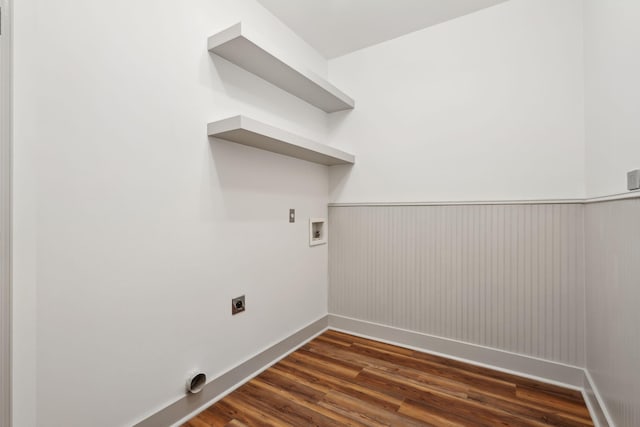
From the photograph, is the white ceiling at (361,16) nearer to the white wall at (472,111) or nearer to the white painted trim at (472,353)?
the white wall at (472,111)

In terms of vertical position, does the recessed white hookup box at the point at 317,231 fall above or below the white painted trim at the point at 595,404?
above

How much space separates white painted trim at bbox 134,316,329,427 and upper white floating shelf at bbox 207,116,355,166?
54.1 inches

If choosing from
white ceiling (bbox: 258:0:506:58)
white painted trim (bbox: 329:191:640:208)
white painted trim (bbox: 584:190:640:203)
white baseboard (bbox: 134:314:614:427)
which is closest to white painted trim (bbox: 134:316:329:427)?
white baseboard (bbox: 134:314:614:427)

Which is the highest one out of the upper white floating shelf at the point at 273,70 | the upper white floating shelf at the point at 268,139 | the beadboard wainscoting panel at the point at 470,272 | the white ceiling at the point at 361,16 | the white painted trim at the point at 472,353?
the white ceiling at the point at 361,16

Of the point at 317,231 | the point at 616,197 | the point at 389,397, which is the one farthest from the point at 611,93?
the point at 317,231

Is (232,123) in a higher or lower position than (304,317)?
higher

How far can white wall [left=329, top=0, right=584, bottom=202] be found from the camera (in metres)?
1.89

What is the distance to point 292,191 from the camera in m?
2.32

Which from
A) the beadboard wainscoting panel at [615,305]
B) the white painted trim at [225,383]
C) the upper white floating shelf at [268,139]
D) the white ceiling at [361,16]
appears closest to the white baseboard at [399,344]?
the white painted trim at [225,383]

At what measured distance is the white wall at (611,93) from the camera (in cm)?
112

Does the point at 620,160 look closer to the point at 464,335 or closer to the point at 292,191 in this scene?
the point at 464,335

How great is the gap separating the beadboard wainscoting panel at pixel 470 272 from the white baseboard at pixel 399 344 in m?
0.05

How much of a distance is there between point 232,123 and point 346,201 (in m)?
1.38

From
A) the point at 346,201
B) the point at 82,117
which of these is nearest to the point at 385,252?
the point at 346,201
